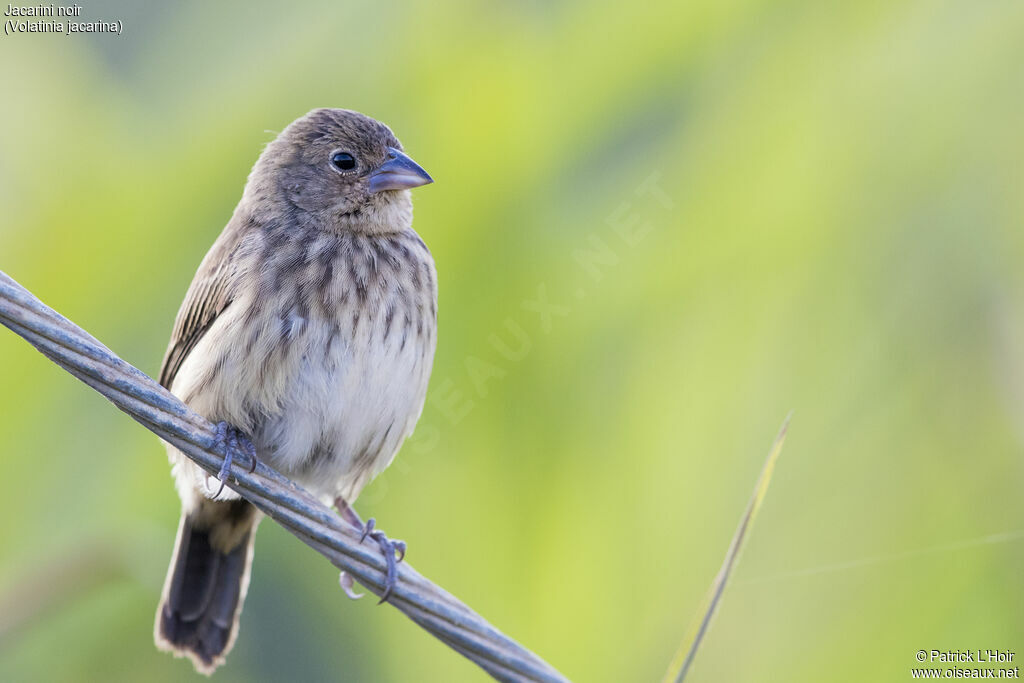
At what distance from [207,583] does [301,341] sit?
1.11 meters

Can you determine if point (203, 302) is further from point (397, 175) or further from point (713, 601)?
point (713, 601)

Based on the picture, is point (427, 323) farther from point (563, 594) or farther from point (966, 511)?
point (966, 511)

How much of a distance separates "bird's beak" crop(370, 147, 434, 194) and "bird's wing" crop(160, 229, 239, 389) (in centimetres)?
48

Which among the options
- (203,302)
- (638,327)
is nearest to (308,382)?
(203,302)

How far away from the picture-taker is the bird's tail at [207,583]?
409 centimetres

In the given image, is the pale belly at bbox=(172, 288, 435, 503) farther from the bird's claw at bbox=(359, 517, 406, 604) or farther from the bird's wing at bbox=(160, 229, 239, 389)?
the bird's claw at bbox=(359, 517, 406, 604)

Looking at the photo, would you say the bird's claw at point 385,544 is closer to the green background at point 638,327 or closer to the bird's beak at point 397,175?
the green background at point 638,327

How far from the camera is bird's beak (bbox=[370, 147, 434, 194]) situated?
3.88 metres

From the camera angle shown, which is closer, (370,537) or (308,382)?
(308,382)

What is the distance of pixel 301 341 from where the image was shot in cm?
351

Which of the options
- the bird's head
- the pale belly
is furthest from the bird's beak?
the pale belly

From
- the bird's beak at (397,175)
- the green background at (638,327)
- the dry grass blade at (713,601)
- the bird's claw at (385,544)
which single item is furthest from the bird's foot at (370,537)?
the bird's beak at (397,175)

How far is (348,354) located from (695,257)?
43.0 inches

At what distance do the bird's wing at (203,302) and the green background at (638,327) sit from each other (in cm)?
23
